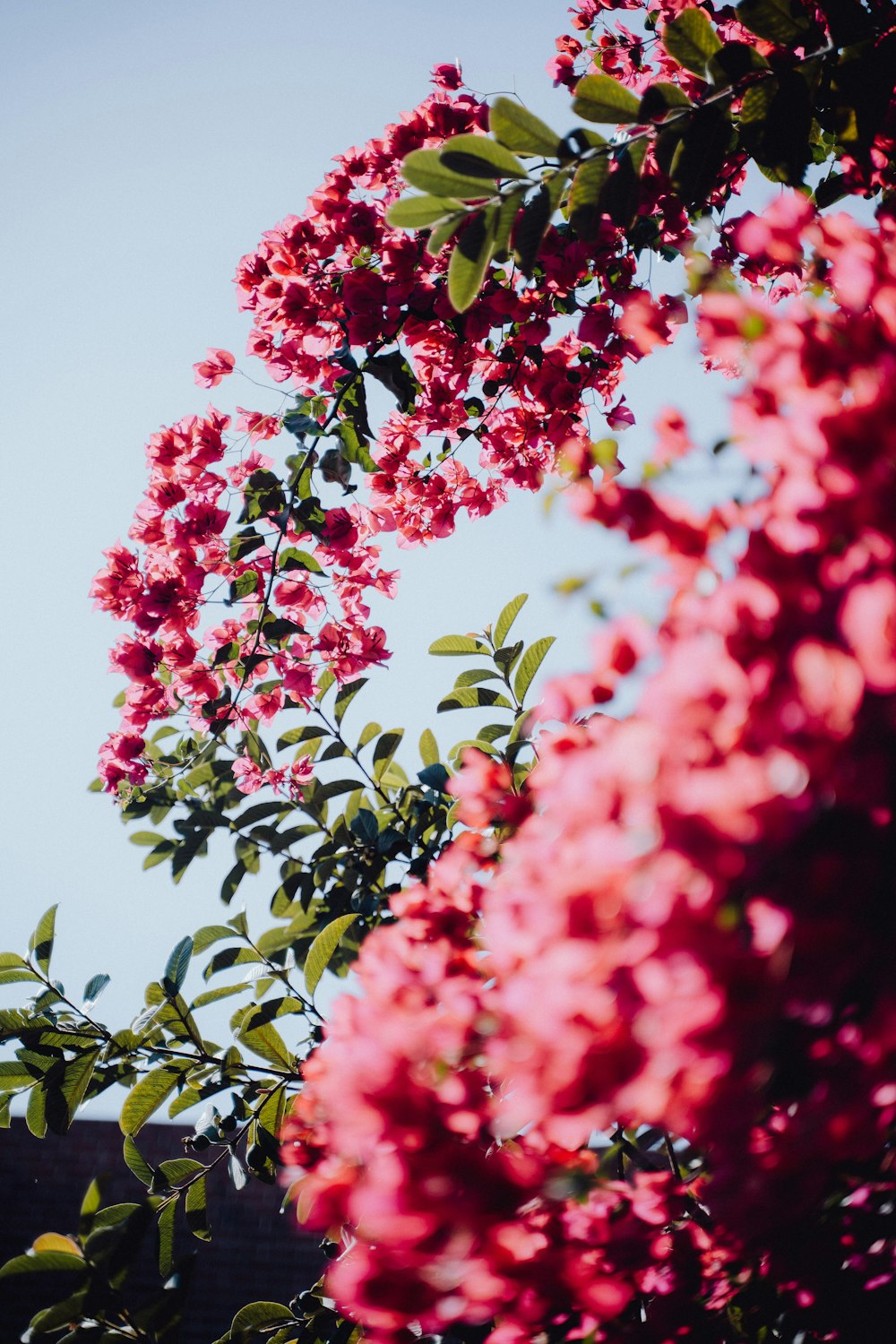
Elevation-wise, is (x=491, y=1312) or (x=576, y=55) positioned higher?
(x=576, y=55)

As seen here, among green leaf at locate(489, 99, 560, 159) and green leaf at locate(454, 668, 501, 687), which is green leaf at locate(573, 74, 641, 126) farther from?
green leaf at locate(454, 668, 501, 687)

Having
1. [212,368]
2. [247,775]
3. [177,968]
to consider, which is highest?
[212,368]

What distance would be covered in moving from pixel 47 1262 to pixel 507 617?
1672mm

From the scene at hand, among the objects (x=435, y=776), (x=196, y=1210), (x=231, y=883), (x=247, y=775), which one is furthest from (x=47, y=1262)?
(x=247, y=775)

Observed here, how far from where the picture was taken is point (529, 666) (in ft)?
7.30

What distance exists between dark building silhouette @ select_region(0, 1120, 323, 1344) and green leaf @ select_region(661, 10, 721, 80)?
16.5 ft

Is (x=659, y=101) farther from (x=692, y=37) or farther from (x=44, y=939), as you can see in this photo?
(x=44, y=939)

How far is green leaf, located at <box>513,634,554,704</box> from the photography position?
2211 mm

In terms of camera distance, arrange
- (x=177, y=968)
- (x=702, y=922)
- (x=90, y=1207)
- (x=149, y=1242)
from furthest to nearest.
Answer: (x=149, y=1242) → (x=177, y=968) → (x=90, y=1207) → (x=702, y=922)

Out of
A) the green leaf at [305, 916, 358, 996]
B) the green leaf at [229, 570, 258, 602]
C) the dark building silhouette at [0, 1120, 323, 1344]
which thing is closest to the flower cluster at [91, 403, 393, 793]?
the green leaf at [229, 570, 258, 602]

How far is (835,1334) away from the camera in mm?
995

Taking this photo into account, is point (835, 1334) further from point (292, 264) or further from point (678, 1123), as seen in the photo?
point (292, 264)

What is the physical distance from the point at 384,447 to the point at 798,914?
218cm

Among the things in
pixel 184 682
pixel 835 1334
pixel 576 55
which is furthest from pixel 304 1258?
pixel 576 55
